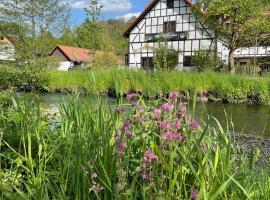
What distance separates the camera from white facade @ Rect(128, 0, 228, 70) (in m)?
30.0

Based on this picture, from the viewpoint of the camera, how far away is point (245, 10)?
23188 mm

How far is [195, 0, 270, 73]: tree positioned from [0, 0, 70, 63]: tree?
10090 millimetres

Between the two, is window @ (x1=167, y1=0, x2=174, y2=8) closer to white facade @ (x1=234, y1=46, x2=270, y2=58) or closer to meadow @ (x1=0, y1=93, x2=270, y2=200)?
white facade @ (x1=234, y1=46, x2=270, y2=58)

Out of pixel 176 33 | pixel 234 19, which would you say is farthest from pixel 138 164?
pixel 176 33

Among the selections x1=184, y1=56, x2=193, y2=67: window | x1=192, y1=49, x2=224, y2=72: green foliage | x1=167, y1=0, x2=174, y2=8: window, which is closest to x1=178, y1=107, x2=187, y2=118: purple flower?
x1=192, y1=49, x2=224, y2=72: green foliage

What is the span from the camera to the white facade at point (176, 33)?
30047mm

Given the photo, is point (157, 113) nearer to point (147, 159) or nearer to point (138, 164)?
point (147, 159)

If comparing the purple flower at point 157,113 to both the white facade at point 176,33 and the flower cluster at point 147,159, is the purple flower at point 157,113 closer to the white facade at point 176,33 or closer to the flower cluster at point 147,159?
the flower cluster at point 147,159

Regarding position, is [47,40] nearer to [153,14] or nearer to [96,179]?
[153,14]

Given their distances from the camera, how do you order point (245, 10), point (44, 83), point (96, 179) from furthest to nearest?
point (245, 10) → point (44, 83) → point (96, 179)

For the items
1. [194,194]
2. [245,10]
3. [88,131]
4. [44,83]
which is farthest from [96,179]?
[245,10]

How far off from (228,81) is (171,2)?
16355 mm

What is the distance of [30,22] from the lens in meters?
24.7

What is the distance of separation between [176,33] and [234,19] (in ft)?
26.4
